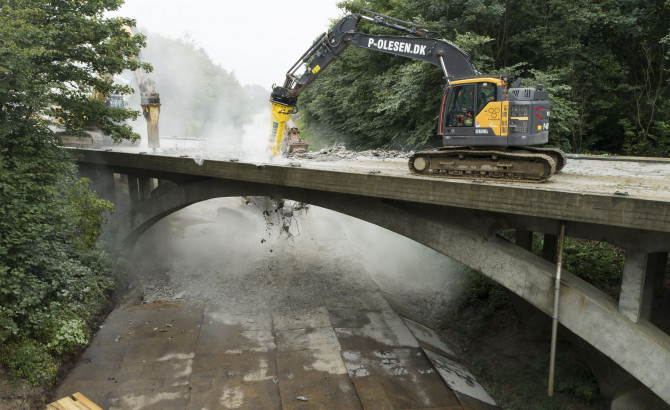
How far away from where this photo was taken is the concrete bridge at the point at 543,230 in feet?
20.7

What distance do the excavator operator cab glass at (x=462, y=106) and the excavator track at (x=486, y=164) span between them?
531mm

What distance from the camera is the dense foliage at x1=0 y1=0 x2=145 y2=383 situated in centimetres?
912

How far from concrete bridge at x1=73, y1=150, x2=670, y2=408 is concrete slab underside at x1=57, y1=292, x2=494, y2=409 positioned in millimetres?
3095

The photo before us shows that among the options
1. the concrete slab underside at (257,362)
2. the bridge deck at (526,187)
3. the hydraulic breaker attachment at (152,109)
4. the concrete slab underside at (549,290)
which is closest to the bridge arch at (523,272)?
the concrete slab underside at (549,290)

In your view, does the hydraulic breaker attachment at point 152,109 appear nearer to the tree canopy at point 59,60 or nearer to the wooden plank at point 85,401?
the tree canopy at point 59,60

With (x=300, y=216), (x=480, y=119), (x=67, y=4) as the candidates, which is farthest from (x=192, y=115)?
(x=480, y=119)

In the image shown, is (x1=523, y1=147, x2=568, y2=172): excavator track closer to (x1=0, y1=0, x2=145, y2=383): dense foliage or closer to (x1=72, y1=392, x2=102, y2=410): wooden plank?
(x1=72, y1=392, x2=102, y2=410): wooden plank

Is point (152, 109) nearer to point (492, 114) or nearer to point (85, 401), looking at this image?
point (85, 401)

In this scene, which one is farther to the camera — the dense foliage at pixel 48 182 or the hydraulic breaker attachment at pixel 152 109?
the hydraulic breaker attachment at pixel 152 109

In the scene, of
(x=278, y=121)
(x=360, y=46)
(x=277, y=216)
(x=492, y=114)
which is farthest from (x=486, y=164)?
(x=277, y=216)

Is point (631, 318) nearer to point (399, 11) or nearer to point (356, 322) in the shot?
point (356, 322)

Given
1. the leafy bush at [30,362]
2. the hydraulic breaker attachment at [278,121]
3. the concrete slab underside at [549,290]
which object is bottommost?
the leafy bush at [30,362]

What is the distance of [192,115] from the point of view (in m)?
61.5

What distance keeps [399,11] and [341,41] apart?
791 cm
